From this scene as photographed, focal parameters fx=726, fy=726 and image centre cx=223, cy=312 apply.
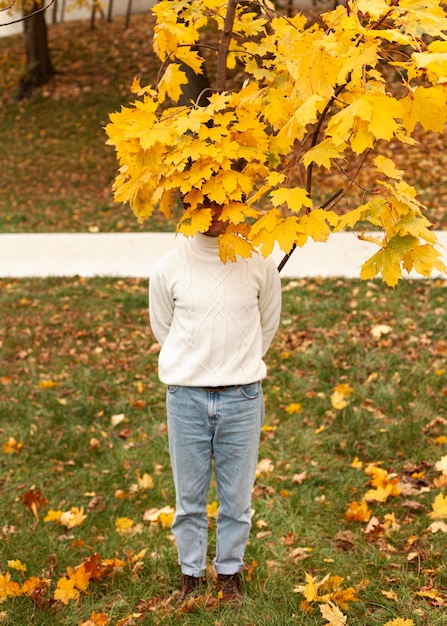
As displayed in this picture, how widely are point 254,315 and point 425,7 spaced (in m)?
1.14

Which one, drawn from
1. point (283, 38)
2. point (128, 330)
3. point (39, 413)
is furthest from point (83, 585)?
point (128, 330)

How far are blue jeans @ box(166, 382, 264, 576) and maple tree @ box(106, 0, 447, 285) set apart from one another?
551 millimetres

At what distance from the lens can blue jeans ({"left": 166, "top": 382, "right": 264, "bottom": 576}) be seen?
2.55 metres

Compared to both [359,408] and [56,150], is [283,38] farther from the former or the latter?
[56,150]

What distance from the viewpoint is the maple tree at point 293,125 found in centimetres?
182

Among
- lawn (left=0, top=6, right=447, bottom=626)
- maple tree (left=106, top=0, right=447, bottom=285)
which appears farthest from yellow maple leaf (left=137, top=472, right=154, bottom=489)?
maple tree (left=106, top=0, right=447, bottom=285)

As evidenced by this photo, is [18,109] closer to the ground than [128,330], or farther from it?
closer to the ground

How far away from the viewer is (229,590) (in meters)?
2.85

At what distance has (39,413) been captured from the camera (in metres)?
4.66

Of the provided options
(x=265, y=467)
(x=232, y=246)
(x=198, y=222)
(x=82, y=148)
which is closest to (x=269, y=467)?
(x=265, y=467)

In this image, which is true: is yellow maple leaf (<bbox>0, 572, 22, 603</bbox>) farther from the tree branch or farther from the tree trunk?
the tree trunk

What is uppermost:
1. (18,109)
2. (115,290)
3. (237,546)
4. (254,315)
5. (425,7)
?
(425,7)

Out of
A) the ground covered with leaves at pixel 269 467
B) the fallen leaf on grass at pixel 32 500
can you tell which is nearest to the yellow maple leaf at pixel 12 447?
the ground covered with leaves at pixel 269 467

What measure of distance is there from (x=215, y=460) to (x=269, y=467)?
4.23ft
